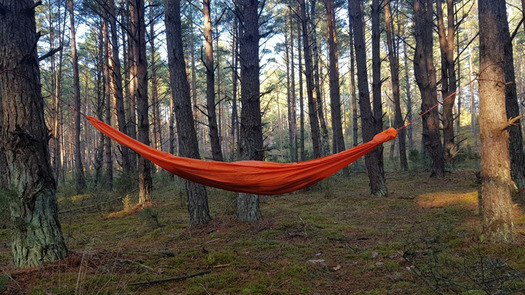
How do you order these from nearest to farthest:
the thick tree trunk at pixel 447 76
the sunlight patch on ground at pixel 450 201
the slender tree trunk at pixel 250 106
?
1. the slender tree trunk at pixel 250 106
2. the sunlight patch on ground at pixel 450 201
3. the thick tree trunk at pixel 447 76

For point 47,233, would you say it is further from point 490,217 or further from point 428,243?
point 490,217

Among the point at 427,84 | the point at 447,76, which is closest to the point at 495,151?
the point at 427,84

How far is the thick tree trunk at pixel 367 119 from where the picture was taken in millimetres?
7113

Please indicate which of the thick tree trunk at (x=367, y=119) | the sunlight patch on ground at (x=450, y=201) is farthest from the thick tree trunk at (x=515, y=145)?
the thick tree trunk at (x=367, y=119)

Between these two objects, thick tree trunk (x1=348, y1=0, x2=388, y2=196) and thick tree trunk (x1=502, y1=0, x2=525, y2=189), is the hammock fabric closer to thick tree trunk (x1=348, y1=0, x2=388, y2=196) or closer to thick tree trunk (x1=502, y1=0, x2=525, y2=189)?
thick tree trunk (x1=348, y1=0, x2=388, y2=196)

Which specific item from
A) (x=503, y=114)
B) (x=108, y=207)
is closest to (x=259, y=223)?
(x=503, y=114)

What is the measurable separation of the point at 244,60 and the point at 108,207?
16.4ft

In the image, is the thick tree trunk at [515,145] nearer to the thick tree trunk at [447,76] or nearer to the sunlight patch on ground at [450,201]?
the sunlight patch on ground at [450,201]

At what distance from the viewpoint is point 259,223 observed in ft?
16.2

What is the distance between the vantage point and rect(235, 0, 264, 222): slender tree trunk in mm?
4961

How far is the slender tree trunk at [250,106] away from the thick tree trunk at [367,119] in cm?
305

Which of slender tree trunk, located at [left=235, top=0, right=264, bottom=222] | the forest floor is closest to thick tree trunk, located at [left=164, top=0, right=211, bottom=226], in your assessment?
the forest floor

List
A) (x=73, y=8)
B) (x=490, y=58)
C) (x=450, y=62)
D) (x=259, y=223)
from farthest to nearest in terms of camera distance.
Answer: (x=73, y=8), (x=450, y=62), (x=259, y=223), (x=490, y=58)

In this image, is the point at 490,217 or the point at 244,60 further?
the point at 244,60
